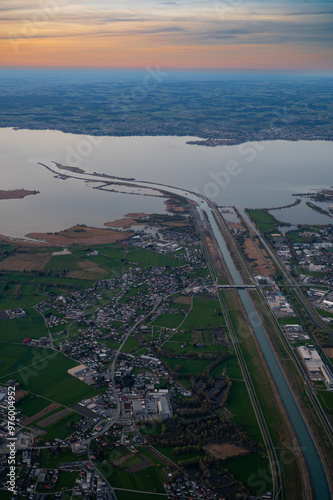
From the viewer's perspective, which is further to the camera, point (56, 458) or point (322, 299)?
point (322, 299)

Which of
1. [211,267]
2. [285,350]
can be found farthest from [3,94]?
[285,350]

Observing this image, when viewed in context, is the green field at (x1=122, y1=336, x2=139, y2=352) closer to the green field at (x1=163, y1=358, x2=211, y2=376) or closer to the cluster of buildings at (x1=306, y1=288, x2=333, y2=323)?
the green field at (x1=163, y1=358, x2=211, y2=376)

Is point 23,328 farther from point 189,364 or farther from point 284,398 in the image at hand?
point 284,398

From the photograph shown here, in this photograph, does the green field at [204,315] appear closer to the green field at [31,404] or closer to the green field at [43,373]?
the green field at [43,373]

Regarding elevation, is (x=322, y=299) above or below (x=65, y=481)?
above

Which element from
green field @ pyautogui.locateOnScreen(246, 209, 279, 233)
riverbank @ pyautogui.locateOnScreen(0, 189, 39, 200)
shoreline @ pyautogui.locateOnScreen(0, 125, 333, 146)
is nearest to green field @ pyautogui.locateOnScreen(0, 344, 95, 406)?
green field @ pyautogui.locateOnScreen(246, 209, 279, 233)

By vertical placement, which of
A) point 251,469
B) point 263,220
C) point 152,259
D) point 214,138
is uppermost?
point 214,138

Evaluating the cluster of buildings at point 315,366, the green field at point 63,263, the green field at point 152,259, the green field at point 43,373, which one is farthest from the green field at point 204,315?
the green field at point 63,263

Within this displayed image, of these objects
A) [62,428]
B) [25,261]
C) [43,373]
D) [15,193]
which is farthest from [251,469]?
[15,193]
